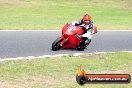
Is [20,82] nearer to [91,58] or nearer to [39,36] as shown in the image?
[91,58]

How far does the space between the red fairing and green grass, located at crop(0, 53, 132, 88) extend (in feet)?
4.29

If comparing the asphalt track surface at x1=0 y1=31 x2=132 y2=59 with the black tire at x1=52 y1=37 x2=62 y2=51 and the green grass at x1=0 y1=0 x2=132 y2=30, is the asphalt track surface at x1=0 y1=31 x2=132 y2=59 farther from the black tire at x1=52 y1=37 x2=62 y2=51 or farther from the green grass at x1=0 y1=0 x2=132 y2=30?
the green grass at x1=0 y1=0 x2=132 y2=30

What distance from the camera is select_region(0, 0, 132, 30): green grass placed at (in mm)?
22889

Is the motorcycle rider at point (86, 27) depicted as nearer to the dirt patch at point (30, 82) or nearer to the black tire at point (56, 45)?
the black tire at point (56, 45)

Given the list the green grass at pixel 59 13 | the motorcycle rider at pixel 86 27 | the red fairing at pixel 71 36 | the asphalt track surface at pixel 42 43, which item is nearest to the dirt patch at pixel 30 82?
the asphalt track surface at pixel 42 43

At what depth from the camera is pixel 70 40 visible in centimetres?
1523

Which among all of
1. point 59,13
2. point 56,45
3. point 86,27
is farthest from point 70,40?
point 59,13

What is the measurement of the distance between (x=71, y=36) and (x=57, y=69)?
3.66 m

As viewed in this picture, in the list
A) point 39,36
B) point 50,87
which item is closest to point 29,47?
point 39,36

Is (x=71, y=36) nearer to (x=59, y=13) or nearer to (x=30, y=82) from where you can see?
(x=30, y=82)

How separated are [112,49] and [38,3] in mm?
17371

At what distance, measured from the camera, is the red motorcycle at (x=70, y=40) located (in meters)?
15.1

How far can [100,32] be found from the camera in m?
20.3

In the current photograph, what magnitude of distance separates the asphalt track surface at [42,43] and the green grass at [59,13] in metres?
1.96
